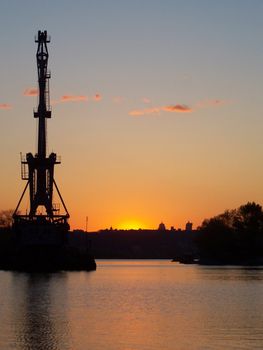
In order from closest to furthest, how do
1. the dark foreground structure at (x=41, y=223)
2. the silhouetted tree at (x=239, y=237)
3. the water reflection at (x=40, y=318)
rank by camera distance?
the water reflection at (x=40, y=318), the dark foreground structure at (x=41, y=223), the silhouetted tree at (x=239, y=237)

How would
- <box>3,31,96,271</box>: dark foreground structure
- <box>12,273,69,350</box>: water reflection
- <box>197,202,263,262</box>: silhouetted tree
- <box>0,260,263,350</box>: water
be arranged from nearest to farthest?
<box>0,260,263,350</box>: water < <box>12,273,69,350</box>: water reflection < <box>3,31,96,271</box>: dark foreground structure < <box>197,202,263,262</box>: silhouetted tree

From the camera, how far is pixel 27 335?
44188 mm

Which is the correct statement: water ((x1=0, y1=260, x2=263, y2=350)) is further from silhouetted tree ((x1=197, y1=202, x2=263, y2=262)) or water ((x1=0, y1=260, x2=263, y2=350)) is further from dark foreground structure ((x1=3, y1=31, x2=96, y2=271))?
silhouetted tree ((x1=197, y1=202, x2=263, y2=262))

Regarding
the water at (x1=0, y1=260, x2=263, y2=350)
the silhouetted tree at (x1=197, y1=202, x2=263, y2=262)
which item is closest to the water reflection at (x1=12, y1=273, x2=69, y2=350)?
the water at (x1=0, y1=260, x2=263, y2=350)

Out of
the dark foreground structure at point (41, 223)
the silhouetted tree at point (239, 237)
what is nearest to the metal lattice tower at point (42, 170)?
the dark foreground structure at point (41, 223)

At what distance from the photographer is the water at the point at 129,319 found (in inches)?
1646

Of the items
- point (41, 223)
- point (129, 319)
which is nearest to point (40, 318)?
point (129, 319)

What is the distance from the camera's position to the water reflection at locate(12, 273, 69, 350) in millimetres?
41969

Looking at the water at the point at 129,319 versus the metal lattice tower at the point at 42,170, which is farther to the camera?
the metal lattice tower at the point at 42,170

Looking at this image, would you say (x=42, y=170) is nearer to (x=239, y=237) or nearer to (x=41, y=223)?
(x=41, y=223)

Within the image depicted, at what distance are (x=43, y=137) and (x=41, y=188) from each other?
7.83m

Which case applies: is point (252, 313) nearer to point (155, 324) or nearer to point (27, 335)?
point (155, 324)

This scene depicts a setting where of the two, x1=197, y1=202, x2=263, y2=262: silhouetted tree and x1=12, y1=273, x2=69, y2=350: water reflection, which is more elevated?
x1=197, y1=202, x2=263, y2=262: silhouetted tree

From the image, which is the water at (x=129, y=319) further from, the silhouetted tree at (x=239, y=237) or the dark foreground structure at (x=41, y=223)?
the silhouetted tree at (x=239, y=237)
